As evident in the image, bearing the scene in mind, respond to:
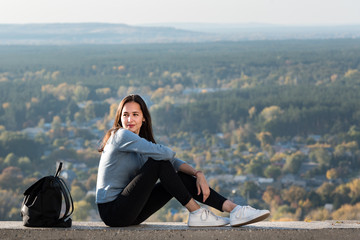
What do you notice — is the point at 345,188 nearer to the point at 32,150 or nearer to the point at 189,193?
the point at 32,150

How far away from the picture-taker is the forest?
45.5 m

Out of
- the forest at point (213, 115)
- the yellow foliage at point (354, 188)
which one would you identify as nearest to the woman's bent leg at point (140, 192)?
the forest at point (213, 115)

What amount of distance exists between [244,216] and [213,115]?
2707 inches

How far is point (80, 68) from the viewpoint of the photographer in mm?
91438

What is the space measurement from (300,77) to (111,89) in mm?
27084

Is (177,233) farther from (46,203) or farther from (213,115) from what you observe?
(213,115)

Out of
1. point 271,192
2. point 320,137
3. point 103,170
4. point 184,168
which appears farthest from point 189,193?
point 320,137

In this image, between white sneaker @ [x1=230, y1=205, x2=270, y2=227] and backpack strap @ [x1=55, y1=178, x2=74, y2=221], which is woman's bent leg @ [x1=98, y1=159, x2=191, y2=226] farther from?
white sneaker @ [x1=230, y1=205, x2=270, y2=227]

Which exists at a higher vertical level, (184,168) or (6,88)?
(184,168)

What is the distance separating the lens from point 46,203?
372cm

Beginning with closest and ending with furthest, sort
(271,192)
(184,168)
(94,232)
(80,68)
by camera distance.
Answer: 1. (94,232)
2. (184,168)
3. (271,192)
4. (80,68)

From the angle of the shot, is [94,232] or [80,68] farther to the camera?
[80,68]

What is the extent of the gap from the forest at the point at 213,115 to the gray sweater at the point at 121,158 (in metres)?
29.7

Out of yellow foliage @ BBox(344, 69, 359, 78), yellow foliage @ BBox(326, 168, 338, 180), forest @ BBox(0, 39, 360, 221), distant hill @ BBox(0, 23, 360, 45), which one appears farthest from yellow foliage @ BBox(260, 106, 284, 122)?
distant hill @ BBox(0, 23, 360, 45)
